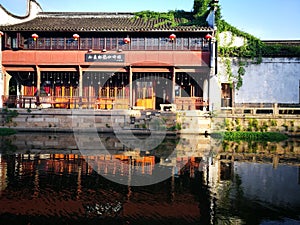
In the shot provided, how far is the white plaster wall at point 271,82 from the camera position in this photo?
22.9 m

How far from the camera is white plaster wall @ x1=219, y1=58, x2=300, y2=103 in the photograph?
22875 mm

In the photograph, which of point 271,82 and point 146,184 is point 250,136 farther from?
point 146,184

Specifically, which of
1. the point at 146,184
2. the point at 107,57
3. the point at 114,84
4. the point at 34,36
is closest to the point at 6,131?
the point at 34,36

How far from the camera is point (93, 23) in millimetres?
23734

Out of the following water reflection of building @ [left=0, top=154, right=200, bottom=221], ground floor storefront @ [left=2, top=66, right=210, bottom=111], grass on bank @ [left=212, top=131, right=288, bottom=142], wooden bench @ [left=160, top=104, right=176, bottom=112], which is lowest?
water reflection of building @ [left=0, top=154, right=200, bottom=221]

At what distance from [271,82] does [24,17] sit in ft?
65.5

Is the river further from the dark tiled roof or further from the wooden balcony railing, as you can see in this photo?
the dark tiled roof

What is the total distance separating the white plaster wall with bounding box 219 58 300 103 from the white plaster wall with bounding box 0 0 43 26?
58.1ft

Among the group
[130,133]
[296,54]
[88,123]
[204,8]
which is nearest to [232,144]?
[130,133]

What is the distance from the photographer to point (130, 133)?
739 inches

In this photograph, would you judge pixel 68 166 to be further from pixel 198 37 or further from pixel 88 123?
pixel 198 37

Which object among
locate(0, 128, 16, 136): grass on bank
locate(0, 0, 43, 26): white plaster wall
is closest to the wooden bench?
locate(0, 128, 16, 136): grass on bank

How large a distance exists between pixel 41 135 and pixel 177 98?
31.0 feet

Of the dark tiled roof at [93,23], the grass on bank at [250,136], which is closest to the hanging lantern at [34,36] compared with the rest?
the dark tiled roof at [93,23]
